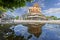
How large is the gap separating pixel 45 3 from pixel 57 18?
4.46 feet

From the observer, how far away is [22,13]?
833cm

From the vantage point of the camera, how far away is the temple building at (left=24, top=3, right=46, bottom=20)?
8.53 meters

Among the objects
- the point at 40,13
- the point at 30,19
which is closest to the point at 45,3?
the point at 40,13

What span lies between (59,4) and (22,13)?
2.26 m

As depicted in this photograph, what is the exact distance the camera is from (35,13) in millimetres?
9094

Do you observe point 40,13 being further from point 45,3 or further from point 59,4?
point 59,4

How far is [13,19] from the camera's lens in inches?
307

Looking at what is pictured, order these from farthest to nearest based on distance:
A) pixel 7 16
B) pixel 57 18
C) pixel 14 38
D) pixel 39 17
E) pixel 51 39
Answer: pixel 39 17
pixel 57 18
pixel 7 16
pixel 51 39
pixel 14 38

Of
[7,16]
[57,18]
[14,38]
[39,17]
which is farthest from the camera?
[39,17]

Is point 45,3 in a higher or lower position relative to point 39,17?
higher

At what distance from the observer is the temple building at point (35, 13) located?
28.0 feet

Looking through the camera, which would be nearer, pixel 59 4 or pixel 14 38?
pixel 14 38

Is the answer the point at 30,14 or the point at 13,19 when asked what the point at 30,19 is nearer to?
the point at 30,14

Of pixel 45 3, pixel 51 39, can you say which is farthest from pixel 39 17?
pixel 51 39
